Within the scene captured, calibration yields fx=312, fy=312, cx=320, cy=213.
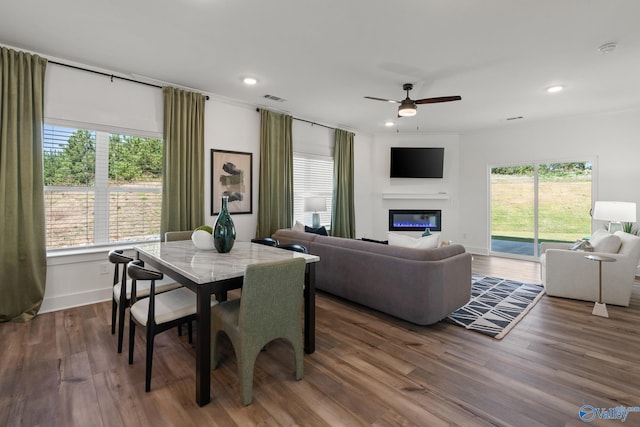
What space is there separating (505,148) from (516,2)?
478 cm

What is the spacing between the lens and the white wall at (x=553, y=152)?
5195 mm

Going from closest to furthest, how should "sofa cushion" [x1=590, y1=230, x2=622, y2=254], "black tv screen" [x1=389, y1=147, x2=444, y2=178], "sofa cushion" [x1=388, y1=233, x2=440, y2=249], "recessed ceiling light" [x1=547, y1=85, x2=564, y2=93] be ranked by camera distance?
1. "sofa cushion" [x1=388, y1=233, x2=440, y2=249]
2. "sofa cushion" [x1=590, y1=230, x2=622, y2=254]
3. "recessed ceiling light" [x1=547, y1=85, x2=564, y2=93]
4. "black tv screen" [x1=389, y1=147, x2=444, y2=178]

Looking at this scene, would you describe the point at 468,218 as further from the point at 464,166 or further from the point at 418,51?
the point at 418,51

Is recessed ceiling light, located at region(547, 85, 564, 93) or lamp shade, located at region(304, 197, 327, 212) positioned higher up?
recessed ceiling light, located at region(547, 85, 564, 93)

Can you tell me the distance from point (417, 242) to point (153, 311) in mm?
2438

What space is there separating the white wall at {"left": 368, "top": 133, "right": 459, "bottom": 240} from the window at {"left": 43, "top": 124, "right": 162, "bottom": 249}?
15.3 feet

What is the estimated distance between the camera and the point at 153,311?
1.97 metres

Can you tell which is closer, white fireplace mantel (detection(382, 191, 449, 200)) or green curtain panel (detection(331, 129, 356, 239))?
green curtain panel (detection(331, 129, 356, 239))

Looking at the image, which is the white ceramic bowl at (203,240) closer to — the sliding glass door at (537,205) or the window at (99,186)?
the window at (99,186)

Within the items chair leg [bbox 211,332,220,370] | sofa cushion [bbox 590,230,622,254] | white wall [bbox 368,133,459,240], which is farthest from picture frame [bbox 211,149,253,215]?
sofa cushion [bbox 590,230,622,254]

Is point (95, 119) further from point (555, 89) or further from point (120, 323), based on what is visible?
point (555, 89)

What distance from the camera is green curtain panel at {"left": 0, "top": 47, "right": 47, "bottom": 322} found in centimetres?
301

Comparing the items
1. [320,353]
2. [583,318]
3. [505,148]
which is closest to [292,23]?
[320,353]

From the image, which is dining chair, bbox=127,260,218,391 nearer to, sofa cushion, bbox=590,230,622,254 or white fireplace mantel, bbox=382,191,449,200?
sofa cushion, bbox=590,230,622,254
